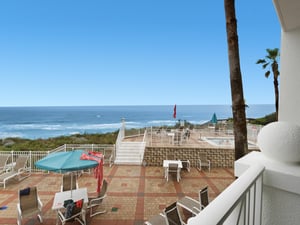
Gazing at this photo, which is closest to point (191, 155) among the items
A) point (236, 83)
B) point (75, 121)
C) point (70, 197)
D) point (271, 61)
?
point (70, 197)

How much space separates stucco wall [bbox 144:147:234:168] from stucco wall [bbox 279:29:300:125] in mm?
7459

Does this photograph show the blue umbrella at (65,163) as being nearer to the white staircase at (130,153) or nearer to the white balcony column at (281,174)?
the white balcony column at (281,174)

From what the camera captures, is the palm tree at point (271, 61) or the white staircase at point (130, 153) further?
the palm tree at point (271, 61)

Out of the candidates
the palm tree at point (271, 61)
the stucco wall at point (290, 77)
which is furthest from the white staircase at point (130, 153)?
the palm tree at point (271, 61)

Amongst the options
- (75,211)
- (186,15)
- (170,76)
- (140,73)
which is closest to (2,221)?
(75,211)

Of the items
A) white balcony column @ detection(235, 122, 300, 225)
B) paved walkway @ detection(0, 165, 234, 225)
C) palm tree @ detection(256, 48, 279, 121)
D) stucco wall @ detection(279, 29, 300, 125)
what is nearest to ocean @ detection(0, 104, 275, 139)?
palm tree @ detection(256, 48, 279, 121)

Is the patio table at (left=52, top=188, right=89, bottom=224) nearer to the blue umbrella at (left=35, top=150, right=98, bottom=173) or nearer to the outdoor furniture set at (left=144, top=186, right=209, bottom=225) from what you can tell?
the blue umbrella at (left=35, top=150, right=98, bottom=173)

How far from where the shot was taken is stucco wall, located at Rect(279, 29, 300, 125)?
2.91m

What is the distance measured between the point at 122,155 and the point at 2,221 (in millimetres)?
6574

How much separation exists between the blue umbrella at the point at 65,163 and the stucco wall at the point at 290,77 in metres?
4.95

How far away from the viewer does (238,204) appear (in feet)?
2.34

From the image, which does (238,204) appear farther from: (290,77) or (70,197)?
(70,197)

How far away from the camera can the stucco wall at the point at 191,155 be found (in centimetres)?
1016

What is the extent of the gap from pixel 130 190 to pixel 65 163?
125 inches
